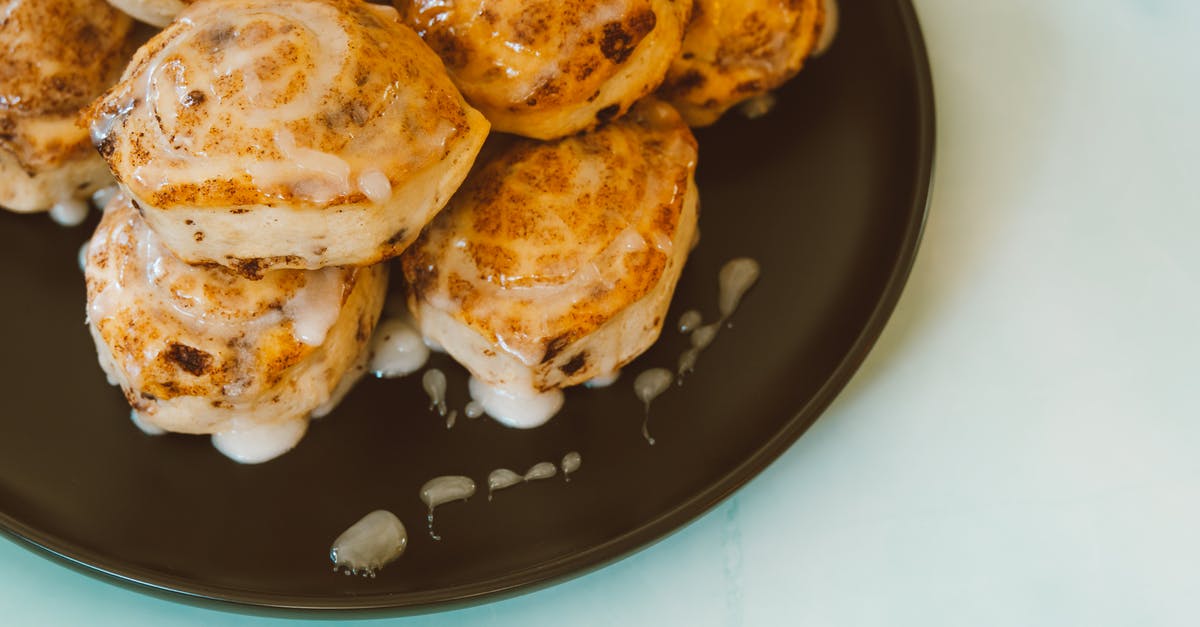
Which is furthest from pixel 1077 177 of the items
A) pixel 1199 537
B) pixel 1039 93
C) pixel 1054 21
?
pixel 1199 537

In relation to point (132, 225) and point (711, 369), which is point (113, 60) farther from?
point (711, 369)

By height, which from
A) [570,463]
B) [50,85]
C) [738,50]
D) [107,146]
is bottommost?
[570,463]

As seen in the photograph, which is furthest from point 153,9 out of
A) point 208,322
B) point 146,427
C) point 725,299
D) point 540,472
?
point 725,299

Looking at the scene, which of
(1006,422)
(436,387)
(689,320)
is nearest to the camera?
(436,387)

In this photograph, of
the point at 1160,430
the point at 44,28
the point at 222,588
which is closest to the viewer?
the point at 222,588

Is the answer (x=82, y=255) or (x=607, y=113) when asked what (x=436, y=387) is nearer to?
(x=607, y=113)

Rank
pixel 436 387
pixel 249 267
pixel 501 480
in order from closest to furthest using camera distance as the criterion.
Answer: pixel 249 267 < pixel 501 480 < pixel 436 387
